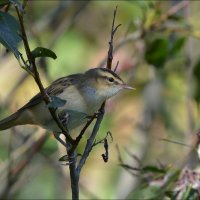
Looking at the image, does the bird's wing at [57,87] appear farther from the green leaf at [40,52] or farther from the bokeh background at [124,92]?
→ the green leaf at [40,52]

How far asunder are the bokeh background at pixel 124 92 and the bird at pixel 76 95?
0.26 metres

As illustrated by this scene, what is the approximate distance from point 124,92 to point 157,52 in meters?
1.31

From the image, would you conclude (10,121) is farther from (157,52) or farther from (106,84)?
(157,52)

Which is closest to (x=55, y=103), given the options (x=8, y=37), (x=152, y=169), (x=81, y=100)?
(x=8, y=37)

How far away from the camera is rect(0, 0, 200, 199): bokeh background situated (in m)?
3.68

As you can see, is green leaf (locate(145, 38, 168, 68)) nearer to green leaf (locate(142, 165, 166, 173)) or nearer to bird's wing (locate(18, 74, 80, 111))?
bird's wing (locate(18, 74, 80, 111))

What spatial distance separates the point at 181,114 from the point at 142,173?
2189 mm

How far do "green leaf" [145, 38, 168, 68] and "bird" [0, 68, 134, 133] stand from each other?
1.69 feet

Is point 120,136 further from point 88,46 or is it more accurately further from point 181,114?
point 88,46

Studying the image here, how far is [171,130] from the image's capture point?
445cm

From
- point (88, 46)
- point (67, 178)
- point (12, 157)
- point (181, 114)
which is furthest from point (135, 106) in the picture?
point (12, 157)

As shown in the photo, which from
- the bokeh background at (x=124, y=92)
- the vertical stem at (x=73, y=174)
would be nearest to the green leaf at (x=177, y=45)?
the bokeh background at (x=124, y=92)

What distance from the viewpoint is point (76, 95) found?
3189 mm

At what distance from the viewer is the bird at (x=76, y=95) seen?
311 centimetres
